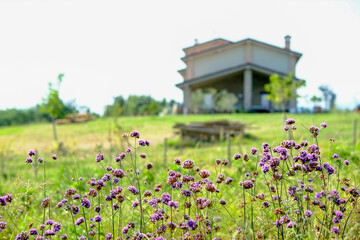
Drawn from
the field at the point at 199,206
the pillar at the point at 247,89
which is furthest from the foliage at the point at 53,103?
the pillar at the point at 247,89

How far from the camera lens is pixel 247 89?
28016 mm

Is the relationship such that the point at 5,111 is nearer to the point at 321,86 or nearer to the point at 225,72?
the point at 225,72

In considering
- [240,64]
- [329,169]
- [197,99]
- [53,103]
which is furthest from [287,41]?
[329,169]

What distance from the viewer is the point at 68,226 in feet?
9.92

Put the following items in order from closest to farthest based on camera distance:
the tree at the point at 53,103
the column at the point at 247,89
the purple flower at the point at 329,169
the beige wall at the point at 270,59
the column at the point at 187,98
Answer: the purple flower at the point at 329,169 → the tree at the point at 53,103 → the column at the point at 247,89 → the column at the point at 187,98 → the beige wall at the point at 270,59

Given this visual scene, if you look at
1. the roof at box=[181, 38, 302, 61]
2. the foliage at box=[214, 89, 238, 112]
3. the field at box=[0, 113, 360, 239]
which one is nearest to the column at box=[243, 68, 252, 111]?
the foliage at box=[214, 89, 238, 112]

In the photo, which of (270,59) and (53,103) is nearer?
(53,103)

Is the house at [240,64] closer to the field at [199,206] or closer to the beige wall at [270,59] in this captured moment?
the beige wall at [270,59]

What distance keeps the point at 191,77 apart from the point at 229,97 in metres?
3.97

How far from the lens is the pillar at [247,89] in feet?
91.5

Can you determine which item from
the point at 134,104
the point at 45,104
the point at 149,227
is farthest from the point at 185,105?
the point at 149,227

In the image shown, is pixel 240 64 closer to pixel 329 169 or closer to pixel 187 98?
pixel 187 98

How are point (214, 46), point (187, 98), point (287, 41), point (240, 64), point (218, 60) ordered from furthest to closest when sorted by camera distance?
point (214, 46) → point (287, 41) → point (218, 60) → point (187, 98) → point (240, 64)

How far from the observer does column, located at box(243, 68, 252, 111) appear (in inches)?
1098
